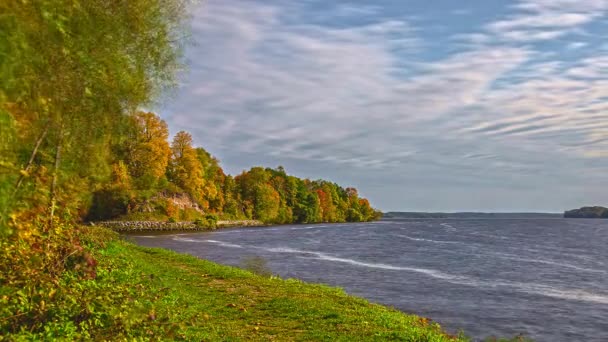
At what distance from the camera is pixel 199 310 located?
1617 cm

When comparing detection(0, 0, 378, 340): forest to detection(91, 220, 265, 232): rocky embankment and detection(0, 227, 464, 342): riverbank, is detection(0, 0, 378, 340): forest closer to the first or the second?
detection(0, 227, 464, 342): riverbank

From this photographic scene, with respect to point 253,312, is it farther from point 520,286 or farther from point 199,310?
point 520,286

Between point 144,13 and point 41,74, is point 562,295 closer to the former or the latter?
point 144,13

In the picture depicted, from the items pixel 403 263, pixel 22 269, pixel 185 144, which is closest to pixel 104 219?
pixel 185 144

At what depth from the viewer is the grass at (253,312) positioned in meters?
13.5

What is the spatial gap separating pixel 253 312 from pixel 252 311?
0.49 feet

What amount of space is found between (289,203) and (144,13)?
15863cm

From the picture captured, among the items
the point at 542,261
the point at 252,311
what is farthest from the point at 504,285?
the point at 252,311

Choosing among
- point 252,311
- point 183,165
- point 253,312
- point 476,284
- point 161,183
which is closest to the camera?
point 253,312

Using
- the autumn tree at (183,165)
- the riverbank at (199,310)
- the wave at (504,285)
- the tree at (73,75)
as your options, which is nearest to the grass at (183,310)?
the riverbank at (199,310)

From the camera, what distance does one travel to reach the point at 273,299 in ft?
61.9

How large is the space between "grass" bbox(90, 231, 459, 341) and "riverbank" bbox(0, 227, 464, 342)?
28mm

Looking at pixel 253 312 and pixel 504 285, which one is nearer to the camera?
pixel 253 312

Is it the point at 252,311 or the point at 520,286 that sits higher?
the point at 252,311
